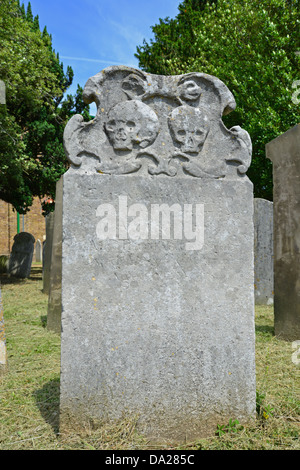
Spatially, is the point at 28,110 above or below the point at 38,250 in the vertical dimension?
above

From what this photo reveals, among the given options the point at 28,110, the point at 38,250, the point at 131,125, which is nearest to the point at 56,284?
the point at 131,125

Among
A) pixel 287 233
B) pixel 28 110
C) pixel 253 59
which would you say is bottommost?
pixel 287 233

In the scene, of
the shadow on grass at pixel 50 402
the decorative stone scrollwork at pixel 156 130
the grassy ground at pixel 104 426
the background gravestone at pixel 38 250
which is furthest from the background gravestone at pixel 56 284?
the background gravestone at pixel 38 250

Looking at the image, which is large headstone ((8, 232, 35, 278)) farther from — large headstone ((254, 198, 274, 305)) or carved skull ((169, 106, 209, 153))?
carved skull ((169, 106, 209, 153))

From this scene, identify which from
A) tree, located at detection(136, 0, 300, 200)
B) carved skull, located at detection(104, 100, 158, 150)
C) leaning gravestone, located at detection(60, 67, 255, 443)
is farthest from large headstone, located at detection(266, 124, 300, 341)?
tree, located at detection(136, 0, 300, 200)

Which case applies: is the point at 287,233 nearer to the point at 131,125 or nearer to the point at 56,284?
the point at 131,125

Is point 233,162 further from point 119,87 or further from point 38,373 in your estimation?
point 38,373

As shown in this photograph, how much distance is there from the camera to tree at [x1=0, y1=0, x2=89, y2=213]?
9859 mm

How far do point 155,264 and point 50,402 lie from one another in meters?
1.41

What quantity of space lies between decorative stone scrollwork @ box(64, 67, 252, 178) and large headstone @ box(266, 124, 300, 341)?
244 centimetres

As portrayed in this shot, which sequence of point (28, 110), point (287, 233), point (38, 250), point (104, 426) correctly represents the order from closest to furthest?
point (104, 426) < point (287, 233) < point (28, 110) < point (38, 250)

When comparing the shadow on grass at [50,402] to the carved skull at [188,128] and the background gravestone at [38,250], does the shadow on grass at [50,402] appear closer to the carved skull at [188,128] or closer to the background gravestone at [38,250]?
the carved skull at [188,128]

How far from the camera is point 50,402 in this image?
273cm

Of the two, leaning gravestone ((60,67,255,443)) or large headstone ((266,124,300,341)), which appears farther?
large headstone ((266,124,300,341))
